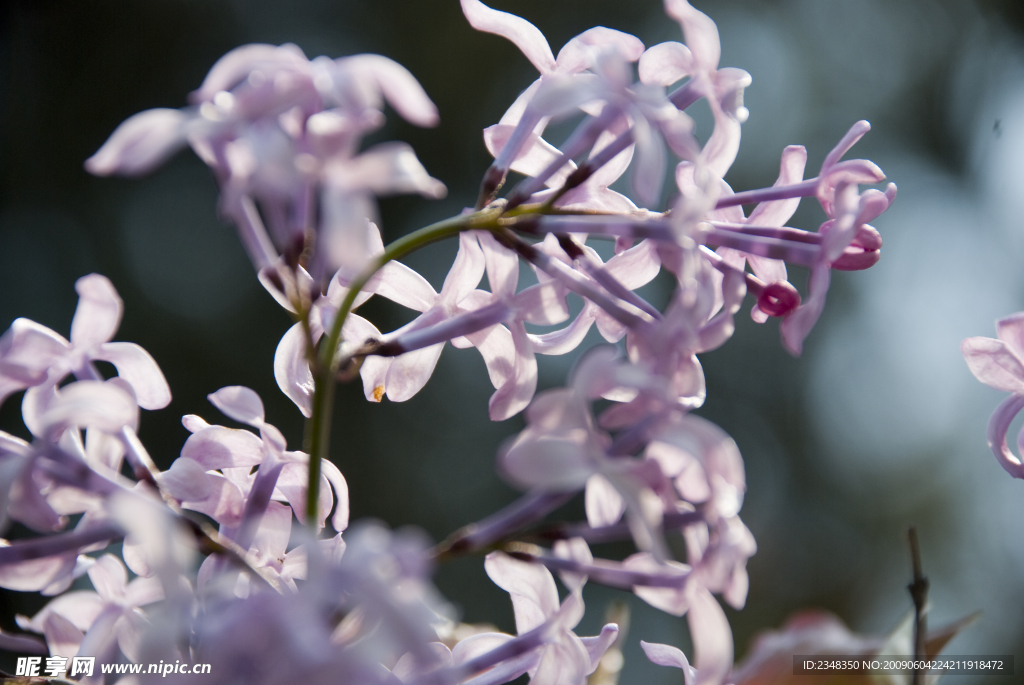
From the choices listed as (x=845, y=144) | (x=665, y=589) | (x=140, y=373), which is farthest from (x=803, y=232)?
(x=140, y=373)

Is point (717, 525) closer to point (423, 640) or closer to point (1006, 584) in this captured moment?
point (423, 640)

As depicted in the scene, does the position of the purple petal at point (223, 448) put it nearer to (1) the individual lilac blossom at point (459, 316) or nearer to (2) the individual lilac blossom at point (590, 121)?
(1) the individual lilac blossom at point (459, 316)

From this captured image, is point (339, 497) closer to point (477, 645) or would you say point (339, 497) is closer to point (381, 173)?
point (477, 645)

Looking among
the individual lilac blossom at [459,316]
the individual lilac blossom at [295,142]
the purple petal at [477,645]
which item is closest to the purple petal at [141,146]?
the individual lilac blossom at [295,142]

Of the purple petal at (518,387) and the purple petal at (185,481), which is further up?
the purple petal at (518,387)

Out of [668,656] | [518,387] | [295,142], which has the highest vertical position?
[295,142]

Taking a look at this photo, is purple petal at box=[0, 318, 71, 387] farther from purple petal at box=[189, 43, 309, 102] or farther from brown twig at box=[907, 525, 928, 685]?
brown twig at box=[907, 525, 928, 685]
